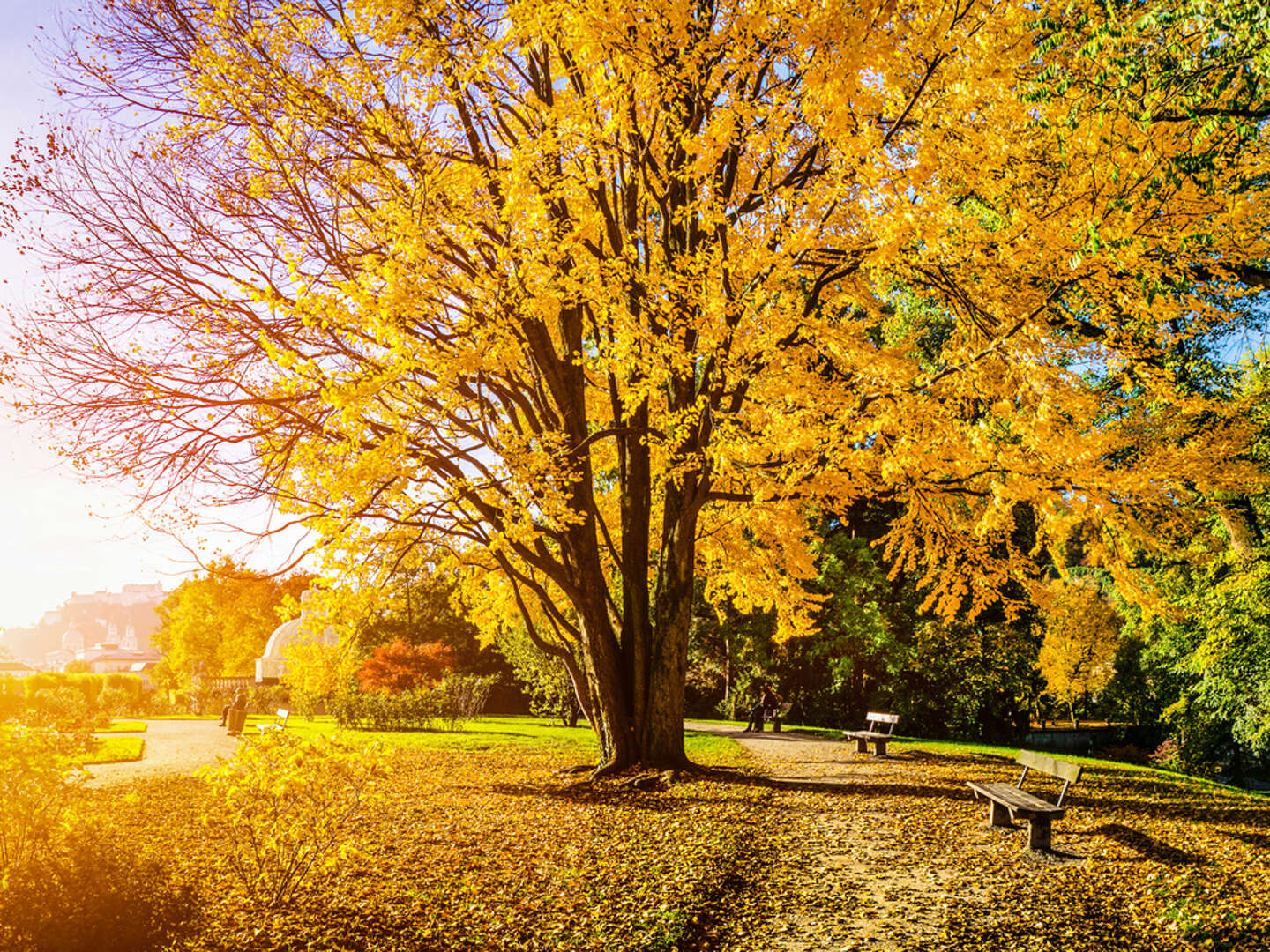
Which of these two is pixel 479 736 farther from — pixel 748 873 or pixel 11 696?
pixel 748 873

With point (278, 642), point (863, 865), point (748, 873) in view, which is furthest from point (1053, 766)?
point (278, 642)

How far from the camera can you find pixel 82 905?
5.09 m

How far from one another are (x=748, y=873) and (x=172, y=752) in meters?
14.5

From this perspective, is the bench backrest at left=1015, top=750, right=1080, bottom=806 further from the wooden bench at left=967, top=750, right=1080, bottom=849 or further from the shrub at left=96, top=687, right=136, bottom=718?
the shrub at left=96, top=687, right=136, bottom=718

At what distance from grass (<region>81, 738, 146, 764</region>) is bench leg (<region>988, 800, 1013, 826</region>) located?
46.4 ft

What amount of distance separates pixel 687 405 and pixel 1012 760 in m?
9.96

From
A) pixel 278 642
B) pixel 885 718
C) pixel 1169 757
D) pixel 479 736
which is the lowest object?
pixel 1169 757

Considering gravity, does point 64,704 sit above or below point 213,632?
below

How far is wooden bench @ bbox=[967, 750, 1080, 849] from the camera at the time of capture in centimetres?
709

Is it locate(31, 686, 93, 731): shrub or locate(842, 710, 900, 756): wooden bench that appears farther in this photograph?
locate(31, 686, 93, 731): shrub

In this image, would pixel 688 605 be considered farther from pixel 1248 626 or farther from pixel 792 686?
pixel 792 686

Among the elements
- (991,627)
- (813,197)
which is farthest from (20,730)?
(991,627)

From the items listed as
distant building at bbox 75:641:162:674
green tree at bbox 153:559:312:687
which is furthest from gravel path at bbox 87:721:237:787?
distant building at bbox 75:641:162:674

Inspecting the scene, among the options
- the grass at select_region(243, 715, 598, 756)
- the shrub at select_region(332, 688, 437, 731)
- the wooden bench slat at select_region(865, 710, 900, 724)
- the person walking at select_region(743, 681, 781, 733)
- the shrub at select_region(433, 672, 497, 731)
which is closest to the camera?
the wooden bench slat at select_region(865, 710, 900, 724)
